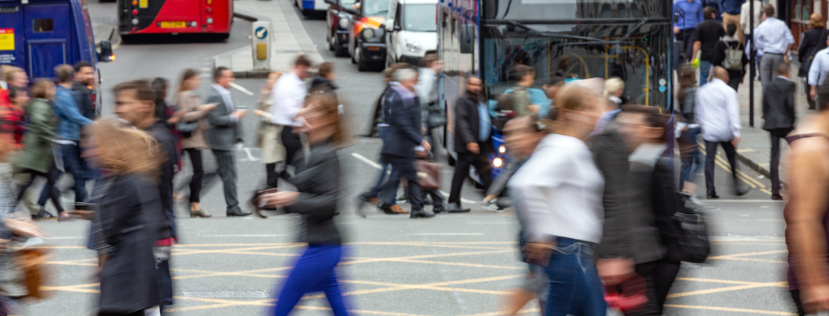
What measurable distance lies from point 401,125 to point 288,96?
1233 millimetres

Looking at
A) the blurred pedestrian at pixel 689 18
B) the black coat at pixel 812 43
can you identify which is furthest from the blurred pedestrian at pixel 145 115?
the blurred pedestrian at pixel 689 18

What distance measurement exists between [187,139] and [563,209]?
714 cm

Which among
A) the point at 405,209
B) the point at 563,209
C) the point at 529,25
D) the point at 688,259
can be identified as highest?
the point at 529,25

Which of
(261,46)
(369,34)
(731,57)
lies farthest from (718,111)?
(261,46)

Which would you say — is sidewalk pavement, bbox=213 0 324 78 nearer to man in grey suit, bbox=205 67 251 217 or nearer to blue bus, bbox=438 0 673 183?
blue bus, bbox=438 0 673 183

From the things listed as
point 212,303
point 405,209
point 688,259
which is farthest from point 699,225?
point 405,209

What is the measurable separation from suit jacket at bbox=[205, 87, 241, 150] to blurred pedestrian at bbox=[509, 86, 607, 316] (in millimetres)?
6713

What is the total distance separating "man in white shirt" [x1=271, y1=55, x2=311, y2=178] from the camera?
1087 centimetres

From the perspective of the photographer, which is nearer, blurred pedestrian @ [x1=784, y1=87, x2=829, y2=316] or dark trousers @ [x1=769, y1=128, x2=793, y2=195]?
blurred pedestrian @ [x1=784, y1=87, x2=829, y2=316]

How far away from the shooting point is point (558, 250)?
4602 mm

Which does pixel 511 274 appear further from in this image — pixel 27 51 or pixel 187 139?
pixel 27 51

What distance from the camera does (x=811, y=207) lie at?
4133 millimetres

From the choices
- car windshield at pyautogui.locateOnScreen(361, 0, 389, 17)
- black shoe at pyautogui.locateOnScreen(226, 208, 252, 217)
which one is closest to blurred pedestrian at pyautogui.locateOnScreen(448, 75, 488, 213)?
black shoe at pyautogui.locateOnScreen(226, 208, 252, 217)

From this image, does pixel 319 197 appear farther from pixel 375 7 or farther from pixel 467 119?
pixel 375 7
